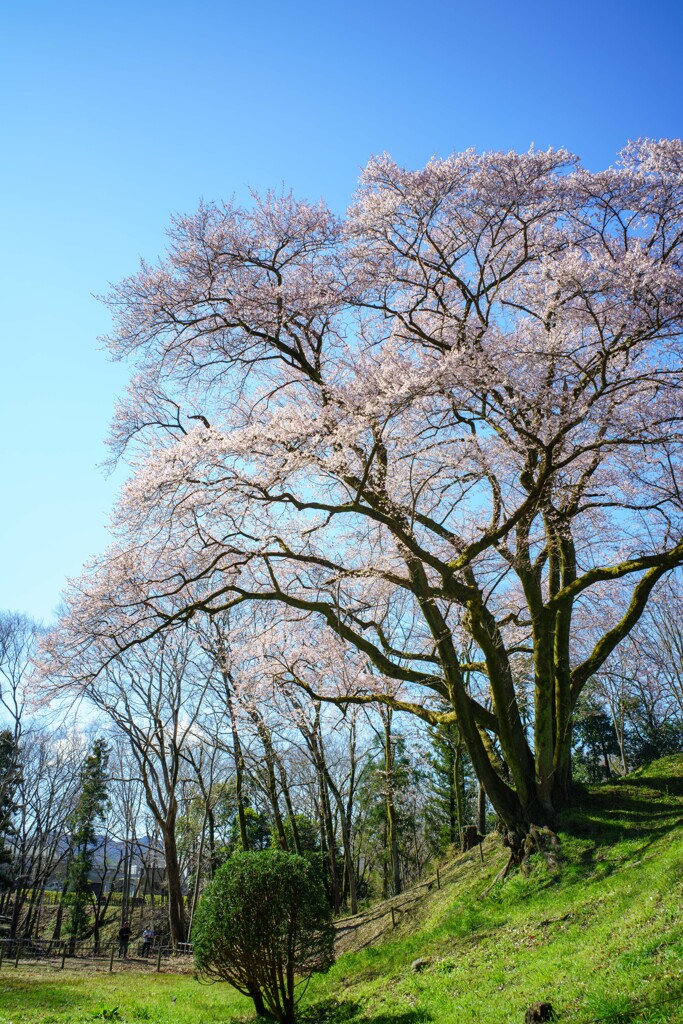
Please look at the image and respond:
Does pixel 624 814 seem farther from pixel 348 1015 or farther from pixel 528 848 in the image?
pixel 348 1015

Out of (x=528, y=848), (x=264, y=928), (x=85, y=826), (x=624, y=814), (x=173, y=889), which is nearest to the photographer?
(x=264, y=928)

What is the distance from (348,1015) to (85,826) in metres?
24.5

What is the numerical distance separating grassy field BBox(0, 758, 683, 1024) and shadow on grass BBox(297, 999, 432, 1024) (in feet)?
0.09

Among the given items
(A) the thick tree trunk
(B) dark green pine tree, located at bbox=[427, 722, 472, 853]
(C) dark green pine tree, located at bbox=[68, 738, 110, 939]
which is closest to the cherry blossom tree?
(B) dark green pine tree, located at bbox=[427, 722, 472, 853]

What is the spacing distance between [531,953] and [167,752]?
15914mm

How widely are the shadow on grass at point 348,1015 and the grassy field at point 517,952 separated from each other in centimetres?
3

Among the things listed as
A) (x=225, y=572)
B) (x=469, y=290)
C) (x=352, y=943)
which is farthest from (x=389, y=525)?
(x=352, y=943)

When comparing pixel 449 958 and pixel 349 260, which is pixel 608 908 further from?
→ pixel 349 260

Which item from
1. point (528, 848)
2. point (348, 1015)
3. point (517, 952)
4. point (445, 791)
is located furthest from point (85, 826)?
point (517, 952)

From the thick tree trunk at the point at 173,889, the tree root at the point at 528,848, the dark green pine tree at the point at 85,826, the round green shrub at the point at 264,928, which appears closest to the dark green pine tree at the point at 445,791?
the tree root at the point at 528,848

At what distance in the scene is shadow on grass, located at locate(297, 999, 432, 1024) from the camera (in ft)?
20.2

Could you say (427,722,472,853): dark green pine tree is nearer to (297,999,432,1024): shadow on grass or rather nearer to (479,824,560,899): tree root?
(479,824,560,899): tree root

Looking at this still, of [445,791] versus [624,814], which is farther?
[445,791]

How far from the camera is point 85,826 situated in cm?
2772
